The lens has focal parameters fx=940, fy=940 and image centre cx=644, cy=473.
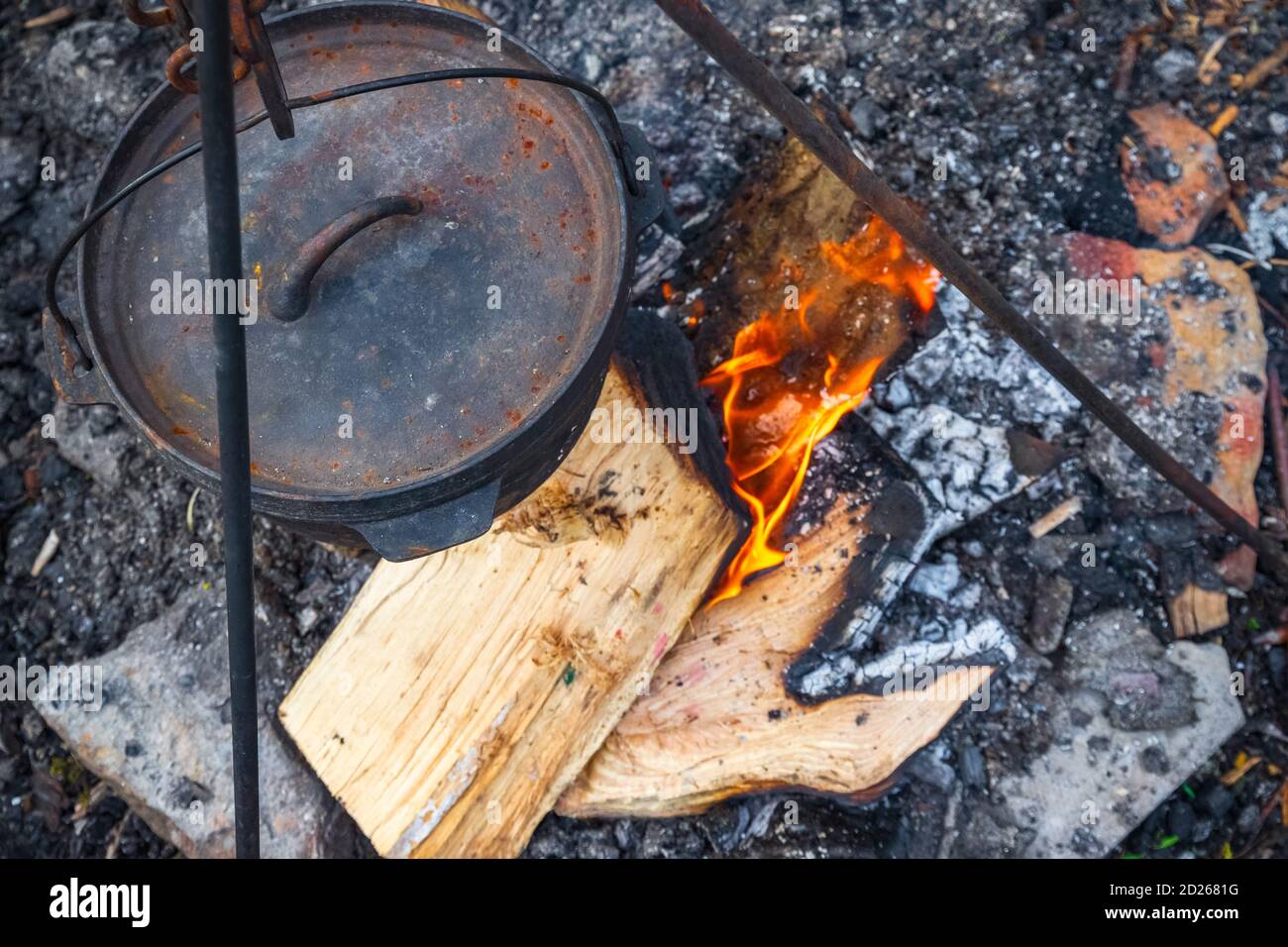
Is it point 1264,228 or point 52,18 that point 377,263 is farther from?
point 1264,228

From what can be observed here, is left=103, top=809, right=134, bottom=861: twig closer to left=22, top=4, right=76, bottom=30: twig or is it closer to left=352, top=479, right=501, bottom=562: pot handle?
left=352, top=479, right=501, bottom=562: pot handle

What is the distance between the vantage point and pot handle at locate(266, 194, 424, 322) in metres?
1.73

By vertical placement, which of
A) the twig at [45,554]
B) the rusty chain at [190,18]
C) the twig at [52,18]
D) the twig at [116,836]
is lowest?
the twig at [116,836]

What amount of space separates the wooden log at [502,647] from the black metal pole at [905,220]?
0.85 meters

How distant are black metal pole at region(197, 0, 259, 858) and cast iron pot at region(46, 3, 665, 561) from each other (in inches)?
12.4

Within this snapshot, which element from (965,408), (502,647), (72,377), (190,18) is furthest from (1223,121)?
(72,377)

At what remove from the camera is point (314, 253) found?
1.74 metres

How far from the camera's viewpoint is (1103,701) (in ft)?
9.46

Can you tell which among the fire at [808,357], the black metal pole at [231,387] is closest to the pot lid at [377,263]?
the black metal pole at [231,387]

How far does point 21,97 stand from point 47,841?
2821 mm

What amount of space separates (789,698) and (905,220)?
4.58 feet

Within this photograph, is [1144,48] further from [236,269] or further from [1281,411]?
[236,269]

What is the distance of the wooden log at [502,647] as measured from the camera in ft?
8.32

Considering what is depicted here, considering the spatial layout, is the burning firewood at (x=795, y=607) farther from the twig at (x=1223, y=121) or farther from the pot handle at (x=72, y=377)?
the pot handle at (x=72, y=377)
